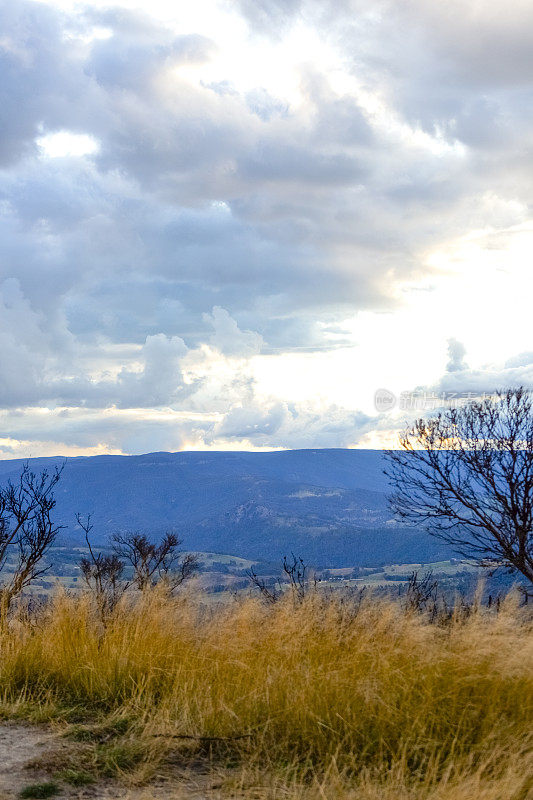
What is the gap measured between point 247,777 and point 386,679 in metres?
1.54

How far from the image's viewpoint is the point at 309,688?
231 inches

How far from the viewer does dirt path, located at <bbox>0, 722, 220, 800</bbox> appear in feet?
15.2

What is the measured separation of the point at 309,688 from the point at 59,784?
2.06 meters

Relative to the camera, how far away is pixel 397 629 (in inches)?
269

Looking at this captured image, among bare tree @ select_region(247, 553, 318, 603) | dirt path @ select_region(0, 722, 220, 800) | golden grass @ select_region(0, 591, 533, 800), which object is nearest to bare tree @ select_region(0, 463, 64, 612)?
golden grass @ select_region(0, 591, 533, 800)

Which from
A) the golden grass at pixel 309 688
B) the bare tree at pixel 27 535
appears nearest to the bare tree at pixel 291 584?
the golden grass at pixel 309 688

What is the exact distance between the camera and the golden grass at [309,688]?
15.8 ft

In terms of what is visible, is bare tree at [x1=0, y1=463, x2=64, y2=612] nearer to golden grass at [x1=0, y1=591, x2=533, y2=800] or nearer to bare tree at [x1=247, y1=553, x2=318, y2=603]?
golden grass at [x1=0, y1=591, x2=533, y2=800]

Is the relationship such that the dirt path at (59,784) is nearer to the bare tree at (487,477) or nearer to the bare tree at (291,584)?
the bare tree at (291,584)

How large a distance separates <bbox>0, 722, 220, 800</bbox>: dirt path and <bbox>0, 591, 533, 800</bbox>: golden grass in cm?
33

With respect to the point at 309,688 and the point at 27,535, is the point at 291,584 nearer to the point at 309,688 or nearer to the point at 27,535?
the point at 309,688

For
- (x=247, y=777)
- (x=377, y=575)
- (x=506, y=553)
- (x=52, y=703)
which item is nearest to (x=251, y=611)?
(x=52, y=703)

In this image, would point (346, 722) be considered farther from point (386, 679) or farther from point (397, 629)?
point (397, 629)

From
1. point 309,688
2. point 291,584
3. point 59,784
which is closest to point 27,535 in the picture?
point 291,584
